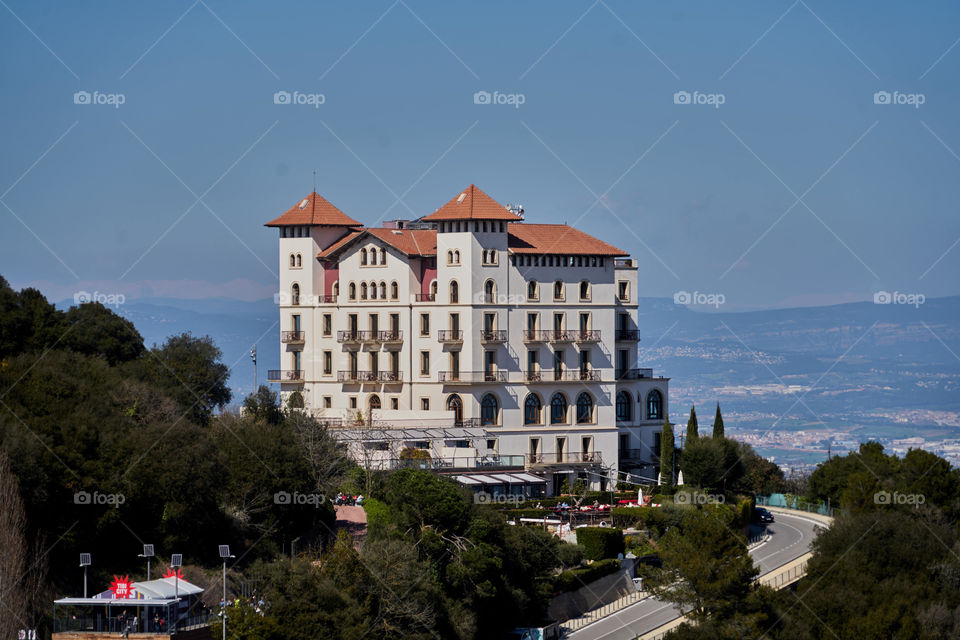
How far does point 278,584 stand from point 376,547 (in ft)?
18.2

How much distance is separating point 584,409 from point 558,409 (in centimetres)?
165

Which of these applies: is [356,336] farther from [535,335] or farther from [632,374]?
[632,374]

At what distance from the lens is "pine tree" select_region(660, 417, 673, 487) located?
84750 millimetres

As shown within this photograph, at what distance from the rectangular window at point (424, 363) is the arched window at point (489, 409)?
3.45 metres

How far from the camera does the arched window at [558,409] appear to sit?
85375 millimetres

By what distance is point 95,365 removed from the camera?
65.0 m

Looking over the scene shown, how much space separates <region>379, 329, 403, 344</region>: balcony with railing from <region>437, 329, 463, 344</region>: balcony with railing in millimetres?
2591

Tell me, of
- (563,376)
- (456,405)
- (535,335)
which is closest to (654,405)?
(563,376)

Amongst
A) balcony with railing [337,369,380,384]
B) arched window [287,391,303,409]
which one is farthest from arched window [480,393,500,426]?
arched window [287,391,303,409]

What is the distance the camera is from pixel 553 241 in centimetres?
8706

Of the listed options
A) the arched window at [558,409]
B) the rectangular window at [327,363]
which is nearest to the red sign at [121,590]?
the rectangular window at [327,363]

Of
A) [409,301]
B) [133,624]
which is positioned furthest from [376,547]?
[409,301]

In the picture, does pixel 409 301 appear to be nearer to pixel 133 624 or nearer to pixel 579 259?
pixel 579 259

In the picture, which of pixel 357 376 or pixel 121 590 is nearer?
pixel 121 590
